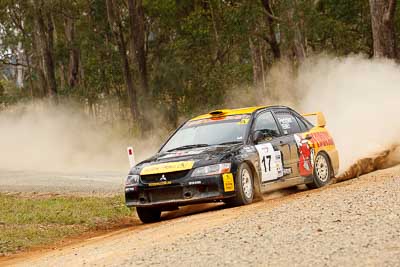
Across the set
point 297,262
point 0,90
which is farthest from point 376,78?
point 0,90

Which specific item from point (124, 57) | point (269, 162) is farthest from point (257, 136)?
point (124, 57)

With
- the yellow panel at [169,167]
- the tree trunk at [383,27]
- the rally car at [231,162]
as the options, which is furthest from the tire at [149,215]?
the tree trunk at [383,27]

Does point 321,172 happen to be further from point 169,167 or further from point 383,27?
point 383,27

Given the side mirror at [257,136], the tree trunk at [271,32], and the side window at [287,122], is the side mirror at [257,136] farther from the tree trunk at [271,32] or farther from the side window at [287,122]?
the tree trunk at [271,32]

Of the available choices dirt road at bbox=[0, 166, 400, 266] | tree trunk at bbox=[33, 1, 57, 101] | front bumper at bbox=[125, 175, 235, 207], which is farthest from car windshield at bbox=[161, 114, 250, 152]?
tree trunk at bbox=[33, 1, 57, 101]

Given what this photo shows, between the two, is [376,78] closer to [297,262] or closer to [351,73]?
[351,73]

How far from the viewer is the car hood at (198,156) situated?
40.6ft

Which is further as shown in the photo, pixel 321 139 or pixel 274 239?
pixel 321 139

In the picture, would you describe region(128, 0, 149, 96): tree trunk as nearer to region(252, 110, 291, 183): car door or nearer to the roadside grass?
the roadside grass

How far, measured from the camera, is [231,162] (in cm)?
1232

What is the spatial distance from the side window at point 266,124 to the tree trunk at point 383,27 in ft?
45.9

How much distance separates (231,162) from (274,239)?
13.8 ft

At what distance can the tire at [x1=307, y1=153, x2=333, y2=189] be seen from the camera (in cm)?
1455

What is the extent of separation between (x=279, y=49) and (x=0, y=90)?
25236 mm
